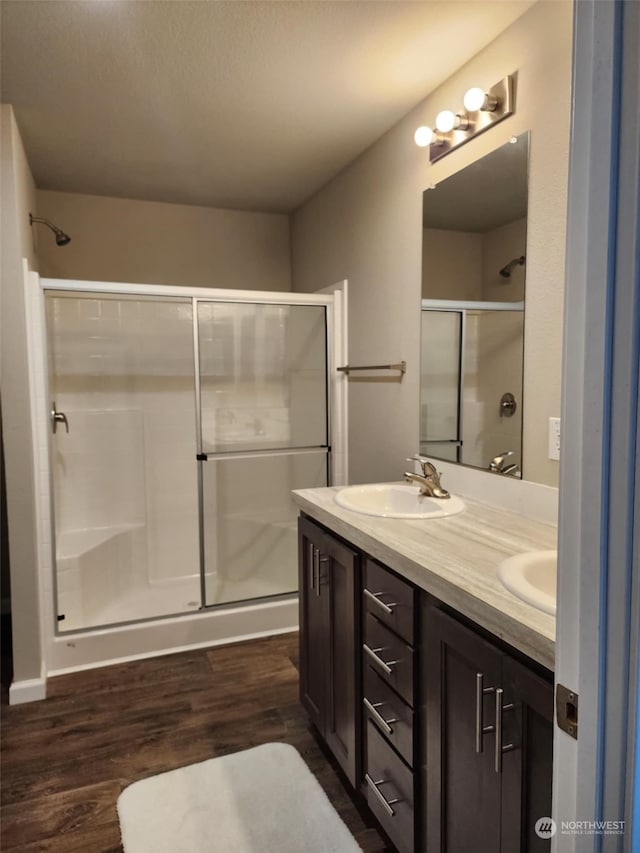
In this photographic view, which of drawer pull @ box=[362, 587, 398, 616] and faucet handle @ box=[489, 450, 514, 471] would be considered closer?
drawer pull @ box=[362, 587, 398, 616]

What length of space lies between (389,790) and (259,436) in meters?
2.14

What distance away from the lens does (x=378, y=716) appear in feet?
4.93

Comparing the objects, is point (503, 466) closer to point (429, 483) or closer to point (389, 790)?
point (429, 483)

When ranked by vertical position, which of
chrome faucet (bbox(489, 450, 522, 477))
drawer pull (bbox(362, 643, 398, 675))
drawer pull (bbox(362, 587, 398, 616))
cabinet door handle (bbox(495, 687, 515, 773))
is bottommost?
drawer pull (bbox(362, 643, 398, 675))

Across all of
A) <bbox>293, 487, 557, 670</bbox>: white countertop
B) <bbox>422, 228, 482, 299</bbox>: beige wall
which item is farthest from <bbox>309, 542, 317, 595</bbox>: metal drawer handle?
<bbox>422, 228, 482, 299</bbox>: beige wall

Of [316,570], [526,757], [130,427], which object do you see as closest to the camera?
[526,757]

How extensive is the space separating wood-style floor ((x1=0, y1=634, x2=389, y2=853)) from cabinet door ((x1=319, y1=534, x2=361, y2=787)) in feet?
0.60

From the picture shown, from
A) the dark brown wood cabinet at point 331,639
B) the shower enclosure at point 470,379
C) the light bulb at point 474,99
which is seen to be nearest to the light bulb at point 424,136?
the light bulb at point 474,99

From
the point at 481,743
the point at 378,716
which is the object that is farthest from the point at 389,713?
the point at 481,743

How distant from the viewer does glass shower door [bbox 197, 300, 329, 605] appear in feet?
10.2

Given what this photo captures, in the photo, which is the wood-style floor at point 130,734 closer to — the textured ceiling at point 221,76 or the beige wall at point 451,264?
the beige wall at point 451,264

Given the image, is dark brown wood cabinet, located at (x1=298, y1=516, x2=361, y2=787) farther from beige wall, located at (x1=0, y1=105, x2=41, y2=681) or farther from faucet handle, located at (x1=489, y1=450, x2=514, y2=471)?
beige wall, located at (x1=0, y1=105, x2=41, y2=681)

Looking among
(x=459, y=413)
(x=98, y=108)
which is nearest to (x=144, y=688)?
(x=459, y=413)

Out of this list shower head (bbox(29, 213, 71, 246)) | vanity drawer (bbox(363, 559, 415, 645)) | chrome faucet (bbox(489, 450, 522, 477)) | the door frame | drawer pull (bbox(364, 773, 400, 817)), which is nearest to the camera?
the door frame
